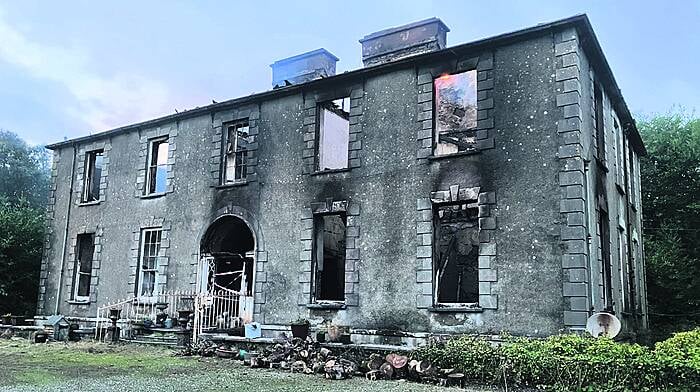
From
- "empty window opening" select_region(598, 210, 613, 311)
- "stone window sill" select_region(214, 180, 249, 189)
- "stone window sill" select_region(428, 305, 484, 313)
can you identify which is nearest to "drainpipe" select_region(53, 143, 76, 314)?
"stone window sill" select_region(214, 180, 249, 189)

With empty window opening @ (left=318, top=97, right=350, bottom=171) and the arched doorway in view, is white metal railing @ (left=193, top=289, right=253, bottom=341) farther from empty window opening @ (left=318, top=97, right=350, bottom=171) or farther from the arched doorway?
empty window opening @ (left=318, top=97, right=350, bottom=171)

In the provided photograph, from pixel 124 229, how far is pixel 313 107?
7.31 metres

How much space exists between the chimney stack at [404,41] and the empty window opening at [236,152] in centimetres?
384

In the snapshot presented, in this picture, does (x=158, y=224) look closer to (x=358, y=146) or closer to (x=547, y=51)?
(x=358, y=146)

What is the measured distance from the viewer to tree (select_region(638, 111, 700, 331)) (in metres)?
20.7

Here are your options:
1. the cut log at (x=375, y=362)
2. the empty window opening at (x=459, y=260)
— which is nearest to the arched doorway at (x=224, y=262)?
the empty window opening at (x=459, y=260)

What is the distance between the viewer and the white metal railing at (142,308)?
15931 mm

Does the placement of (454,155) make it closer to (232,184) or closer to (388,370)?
(388,370)

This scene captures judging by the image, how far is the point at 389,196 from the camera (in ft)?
43.9

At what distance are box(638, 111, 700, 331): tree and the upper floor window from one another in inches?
740

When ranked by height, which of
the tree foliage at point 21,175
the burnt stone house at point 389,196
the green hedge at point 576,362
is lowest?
the green hedge at point 576,362

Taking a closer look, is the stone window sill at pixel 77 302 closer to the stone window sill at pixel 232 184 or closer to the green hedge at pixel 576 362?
the stone window sill at pixel 232 184

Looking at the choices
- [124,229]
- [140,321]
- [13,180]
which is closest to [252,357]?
[140,321]

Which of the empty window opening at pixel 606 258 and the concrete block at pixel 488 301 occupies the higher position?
the empty window opening at pixel 606 258
